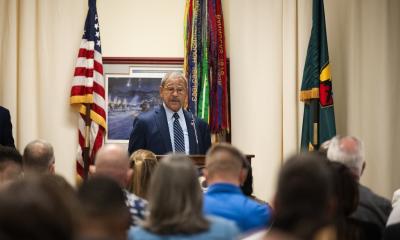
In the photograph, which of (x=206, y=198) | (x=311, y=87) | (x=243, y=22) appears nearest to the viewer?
(x=206, y=198)

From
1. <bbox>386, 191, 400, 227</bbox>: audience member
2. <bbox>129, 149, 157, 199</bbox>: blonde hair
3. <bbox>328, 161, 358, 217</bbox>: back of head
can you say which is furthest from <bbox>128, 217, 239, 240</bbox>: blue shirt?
<bbox>129, 149, 157, 199</bbox>: blonde hair

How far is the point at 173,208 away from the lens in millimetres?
2674

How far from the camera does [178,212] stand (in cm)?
267

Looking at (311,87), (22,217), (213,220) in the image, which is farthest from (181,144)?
(22,217)

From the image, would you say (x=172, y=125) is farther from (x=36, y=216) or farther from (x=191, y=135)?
(x=36, y=216)

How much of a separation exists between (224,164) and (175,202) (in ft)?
2.66

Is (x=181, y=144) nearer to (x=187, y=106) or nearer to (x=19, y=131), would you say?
(x=187, y=106)

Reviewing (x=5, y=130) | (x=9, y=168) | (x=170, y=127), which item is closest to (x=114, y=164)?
(x=9, y=168)

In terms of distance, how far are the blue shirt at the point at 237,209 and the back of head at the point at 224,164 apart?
0.27ft

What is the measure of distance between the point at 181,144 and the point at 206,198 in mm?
2799

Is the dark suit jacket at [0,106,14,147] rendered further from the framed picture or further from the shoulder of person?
the shoulder of person

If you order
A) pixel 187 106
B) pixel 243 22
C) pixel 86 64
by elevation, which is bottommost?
pixel 187 106

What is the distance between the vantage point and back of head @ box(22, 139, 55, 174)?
4277 mm

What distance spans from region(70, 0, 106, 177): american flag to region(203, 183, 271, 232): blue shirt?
4.71 metres
